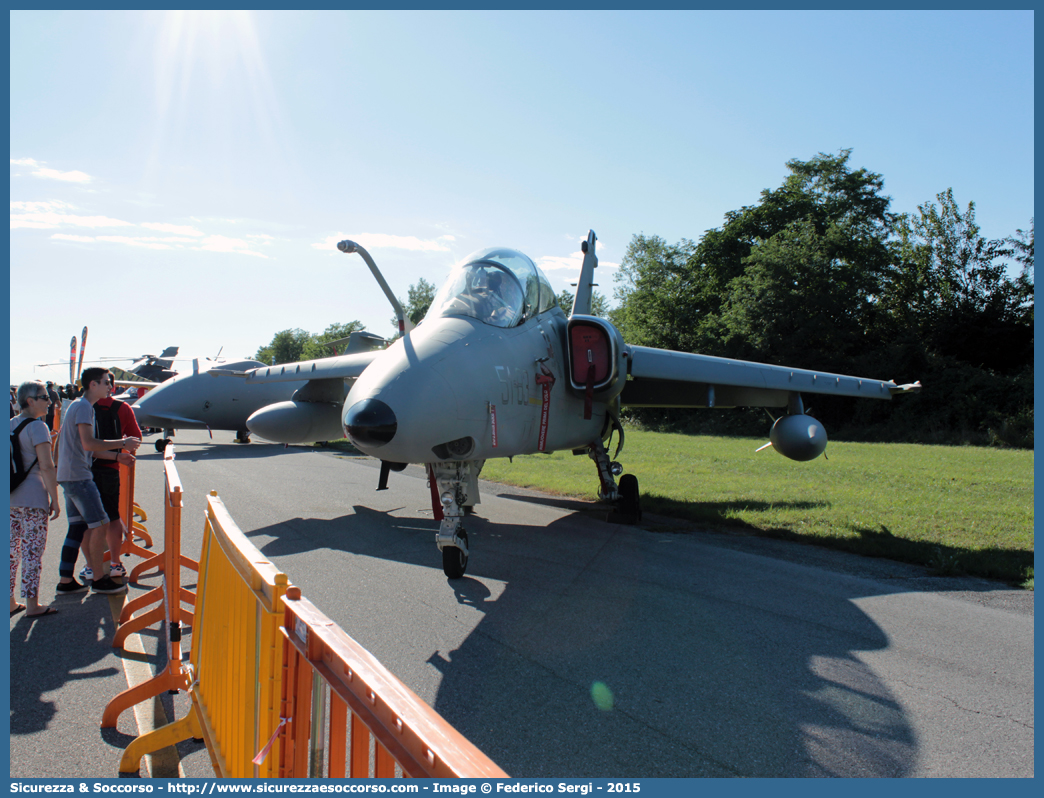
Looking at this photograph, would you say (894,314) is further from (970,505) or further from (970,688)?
→ (970,688)

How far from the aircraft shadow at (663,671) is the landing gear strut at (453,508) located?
0.27 m

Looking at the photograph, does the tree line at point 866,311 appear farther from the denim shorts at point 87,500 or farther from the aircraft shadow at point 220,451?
the denim shorts at point 87,500

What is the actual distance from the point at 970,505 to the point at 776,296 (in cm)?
2348

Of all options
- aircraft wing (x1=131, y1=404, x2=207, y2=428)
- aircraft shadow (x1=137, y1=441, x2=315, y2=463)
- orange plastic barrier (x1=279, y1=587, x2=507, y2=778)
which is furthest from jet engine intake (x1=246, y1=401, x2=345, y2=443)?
aircraft wing (x1=131, y1=404, x2=207, y2=428)

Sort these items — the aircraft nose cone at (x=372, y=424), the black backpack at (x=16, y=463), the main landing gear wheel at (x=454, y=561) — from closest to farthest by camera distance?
the aircraft nose cone at (x=372, y=424), the black backpack at (x=16, y=463), the main landing gear wheel at (x=454, y=561)

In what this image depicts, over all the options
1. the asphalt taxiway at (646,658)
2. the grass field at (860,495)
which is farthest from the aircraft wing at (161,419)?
the asphalt taxiway at (646,658)

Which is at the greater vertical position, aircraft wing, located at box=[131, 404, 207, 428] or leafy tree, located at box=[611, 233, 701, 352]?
leafy tree, located at box=[611, 233, 701, 352]

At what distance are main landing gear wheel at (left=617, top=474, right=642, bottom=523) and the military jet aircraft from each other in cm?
2

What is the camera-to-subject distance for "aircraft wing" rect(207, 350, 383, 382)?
9.91m

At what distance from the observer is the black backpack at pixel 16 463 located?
4.98 meters

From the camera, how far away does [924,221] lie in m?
35.6

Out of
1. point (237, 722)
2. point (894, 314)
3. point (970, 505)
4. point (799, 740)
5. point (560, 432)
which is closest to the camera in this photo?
point (237, 722)

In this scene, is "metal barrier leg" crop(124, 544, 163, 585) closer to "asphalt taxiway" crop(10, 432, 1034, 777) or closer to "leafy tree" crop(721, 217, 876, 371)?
"asphalt taxiway" crop(10, 432, 1034, 777)

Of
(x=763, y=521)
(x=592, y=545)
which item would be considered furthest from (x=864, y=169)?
(x=592, y=545)
